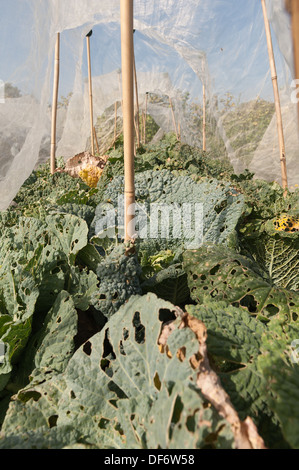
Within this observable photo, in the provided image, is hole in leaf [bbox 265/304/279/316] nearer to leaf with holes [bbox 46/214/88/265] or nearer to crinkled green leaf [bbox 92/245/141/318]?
crinkled green leaf [bbox 92/245/141/318]

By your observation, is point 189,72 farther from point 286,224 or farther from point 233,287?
point 233,287

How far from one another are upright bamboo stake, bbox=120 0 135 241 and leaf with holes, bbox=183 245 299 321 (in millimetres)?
287

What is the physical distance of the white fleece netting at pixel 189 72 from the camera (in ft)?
13.3

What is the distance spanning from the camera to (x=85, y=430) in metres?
0.84

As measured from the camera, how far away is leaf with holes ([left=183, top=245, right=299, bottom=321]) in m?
1.23

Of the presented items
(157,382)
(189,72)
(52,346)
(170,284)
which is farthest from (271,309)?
(189,72)

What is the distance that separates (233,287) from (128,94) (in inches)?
30.0

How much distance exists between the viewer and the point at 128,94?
1236 millimetres

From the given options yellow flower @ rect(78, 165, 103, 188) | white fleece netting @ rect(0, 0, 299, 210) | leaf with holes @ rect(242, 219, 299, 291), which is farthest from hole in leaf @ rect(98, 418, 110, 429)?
yellow flower @ rect(78, 165, 103, 188)

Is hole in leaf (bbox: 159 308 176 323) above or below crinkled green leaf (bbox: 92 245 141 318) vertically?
below

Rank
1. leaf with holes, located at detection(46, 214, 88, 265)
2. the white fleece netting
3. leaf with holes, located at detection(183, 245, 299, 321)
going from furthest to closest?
the white fleece netting
leaf with holes, located at detection(46, 214, 88, 265)
leaf with holes, located at detection(183, 245, 299, 321)

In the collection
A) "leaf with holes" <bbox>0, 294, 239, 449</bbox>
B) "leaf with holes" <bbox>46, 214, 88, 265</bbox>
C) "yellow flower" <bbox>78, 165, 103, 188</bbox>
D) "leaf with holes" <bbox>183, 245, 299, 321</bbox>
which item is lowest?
"leaf with holes" <bbox>0, 294, 239, 449</bbox>

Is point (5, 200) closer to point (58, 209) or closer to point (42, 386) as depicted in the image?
point (58, 209)
